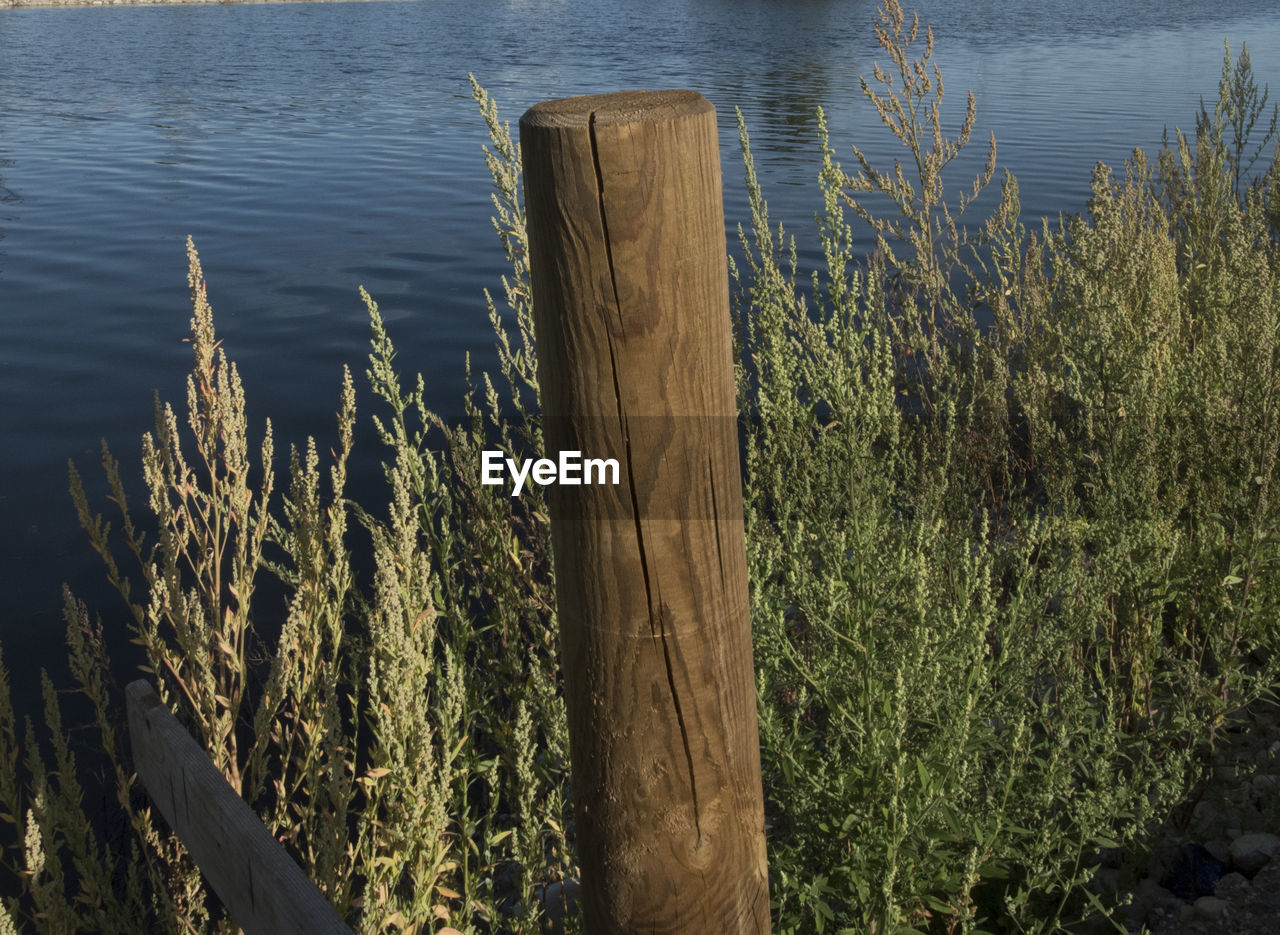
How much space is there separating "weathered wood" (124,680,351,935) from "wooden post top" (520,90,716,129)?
1427 millimetres

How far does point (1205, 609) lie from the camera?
354 cm

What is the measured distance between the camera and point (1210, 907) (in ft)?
9.00

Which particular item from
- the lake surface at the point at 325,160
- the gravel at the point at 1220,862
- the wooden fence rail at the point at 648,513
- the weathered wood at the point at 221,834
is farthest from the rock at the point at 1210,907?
the lake surface at the point at 325,160

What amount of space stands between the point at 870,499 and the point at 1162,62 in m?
22.8

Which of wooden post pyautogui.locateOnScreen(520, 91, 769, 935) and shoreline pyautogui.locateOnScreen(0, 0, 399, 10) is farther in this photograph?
shoreline pyautogui.locateOnScreen(0, 0, 399, 10)

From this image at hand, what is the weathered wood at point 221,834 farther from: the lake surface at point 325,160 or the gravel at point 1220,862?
the lake surface at point 325,160

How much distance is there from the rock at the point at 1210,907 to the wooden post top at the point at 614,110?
2.53 m

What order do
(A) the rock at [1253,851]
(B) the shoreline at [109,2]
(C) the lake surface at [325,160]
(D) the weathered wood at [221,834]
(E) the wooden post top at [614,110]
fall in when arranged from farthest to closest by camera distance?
(B) the shoreline at [109,2]
(C) the lake surface at [325,160]
(A) the rock at [1253,851]
(D) the weathered wood at [221,834]
(E) the wooden post top at [614,110]

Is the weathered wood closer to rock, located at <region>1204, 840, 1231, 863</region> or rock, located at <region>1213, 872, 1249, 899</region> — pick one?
rock, located at <region>1213, 872, 1249, 899</region>

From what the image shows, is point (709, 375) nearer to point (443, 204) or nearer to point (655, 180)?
point (655, 180)

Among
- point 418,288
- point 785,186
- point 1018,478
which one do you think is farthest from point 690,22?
point 1018,478

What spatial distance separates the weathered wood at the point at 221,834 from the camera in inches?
78.4

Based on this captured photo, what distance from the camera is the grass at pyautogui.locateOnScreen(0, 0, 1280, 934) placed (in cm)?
230

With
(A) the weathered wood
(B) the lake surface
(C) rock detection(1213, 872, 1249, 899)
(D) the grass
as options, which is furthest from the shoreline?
(C) rock detection(1213, 872, 1249, 899)
